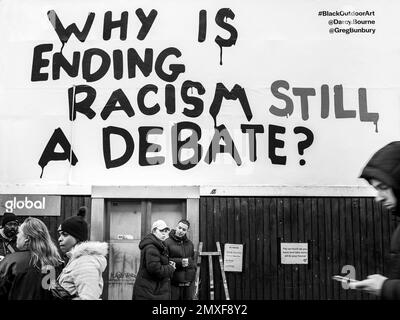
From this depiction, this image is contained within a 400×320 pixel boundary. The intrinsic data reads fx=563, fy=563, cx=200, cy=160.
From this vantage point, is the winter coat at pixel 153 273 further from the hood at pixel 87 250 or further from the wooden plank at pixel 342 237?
the hood at pixel 87 250

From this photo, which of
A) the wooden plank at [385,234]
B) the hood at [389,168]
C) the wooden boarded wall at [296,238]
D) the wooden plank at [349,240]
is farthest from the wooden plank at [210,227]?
the hood at [389,168]

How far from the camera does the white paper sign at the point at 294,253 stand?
1083cm

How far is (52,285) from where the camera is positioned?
16.1 feet

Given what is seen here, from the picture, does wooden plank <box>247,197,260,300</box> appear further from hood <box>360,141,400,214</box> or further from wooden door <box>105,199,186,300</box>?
hood <box>360,141,400,214</box>

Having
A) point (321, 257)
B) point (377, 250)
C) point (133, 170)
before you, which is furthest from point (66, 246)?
point (377, 250)

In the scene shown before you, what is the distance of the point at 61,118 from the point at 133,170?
5.88ft

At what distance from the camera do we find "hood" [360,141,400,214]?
3.13m

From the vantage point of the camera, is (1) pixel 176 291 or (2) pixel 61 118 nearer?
(1) pixel 176 291

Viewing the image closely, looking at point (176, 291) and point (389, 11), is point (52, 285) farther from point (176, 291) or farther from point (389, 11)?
point (389, 11)

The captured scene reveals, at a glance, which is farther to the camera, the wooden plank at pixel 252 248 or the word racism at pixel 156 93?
the word racism at pixel 156 93

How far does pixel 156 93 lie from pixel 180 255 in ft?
10.9

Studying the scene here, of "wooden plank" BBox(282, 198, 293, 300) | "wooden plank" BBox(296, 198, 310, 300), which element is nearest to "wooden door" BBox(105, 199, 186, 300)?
"wooden plank" BBox(282, 198, 293, 300)

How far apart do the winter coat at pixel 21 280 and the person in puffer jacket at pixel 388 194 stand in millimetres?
2946

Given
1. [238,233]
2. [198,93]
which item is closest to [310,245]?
[238,233]
